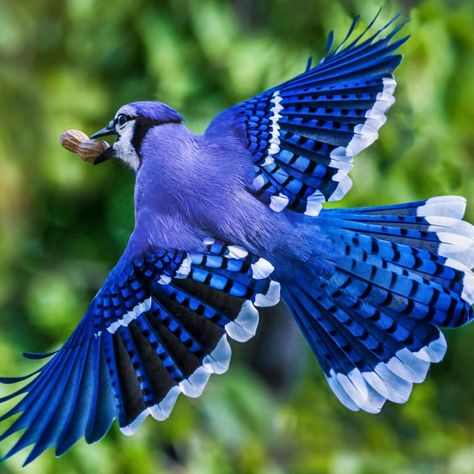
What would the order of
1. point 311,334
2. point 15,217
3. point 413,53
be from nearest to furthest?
point 311,334
point 413,53
point 15,217

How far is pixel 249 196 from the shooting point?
51.5 inches

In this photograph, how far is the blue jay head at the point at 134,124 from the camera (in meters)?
1.28

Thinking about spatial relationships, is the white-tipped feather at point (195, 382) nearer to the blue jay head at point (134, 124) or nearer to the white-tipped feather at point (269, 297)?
the white-tipped feather at point (269, 297)

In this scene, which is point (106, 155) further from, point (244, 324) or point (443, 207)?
point (443, 207)

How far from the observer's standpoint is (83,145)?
133cm

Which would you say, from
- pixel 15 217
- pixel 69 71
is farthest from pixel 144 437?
pixel 69 71

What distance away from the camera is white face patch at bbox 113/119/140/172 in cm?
129

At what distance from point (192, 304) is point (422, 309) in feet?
0.99

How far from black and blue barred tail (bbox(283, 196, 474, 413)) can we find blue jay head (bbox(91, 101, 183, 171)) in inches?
11.6

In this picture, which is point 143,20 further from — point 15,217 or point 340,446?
point 340,446

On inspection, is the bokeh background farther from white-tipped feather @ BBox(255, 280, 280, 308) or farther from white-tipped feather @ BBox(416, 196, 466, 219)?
white-tipped feather @ BBox(255, 280, 280, 308)

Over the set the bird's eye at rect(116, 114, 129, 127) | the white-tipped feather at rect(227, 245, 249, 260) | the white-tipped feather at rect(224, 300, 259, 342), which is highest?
the bird's eye at rect(116, 114, 129, 127)

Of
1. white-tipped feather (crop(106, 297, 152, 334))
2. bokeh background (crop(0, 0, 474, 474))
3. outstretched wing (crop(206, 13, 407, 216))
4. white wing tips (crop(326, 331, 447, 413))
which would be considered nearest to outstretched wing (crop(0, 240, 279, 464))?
white-tipped feather (crop(106, 297, 152, 334))

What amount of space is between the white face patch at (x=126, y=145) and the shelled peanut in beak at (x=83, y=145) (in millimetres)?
29
